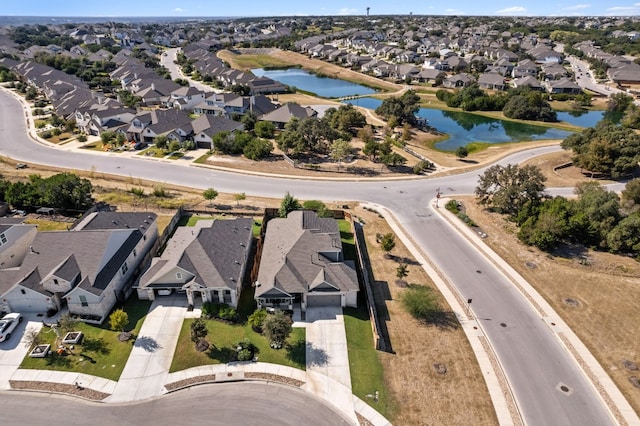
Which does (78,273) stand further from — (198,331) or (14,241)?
(198,331)

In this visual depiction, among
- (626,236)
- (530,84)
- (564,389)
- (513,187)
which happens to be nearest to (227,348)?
(564,389)

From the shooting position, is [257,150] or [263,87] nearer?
[257,150]

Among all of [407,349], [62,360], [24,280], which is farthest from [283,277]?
[24,280]

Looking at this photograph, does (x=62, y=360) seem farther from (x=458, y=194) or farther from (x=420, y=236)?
(x=458, y=194)

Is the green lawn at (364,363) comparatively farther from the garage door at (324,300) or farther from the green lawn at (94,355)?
the green lawn at (94,355)

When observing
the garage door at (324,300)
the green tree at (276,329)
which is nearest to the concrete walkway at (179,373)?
the green tree at (276,329)

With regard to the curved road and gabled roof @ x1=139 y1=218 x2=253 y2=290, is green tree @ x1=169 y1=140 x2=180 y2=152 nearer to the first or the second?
the curved road

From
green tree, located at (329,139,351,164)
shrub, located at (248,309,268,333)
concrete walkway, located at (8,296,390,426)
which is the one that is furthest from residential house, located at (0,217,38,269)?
green tree, located at (329,139,351,164)
